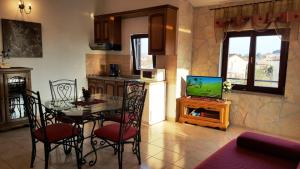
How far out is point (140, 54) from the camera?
530cm

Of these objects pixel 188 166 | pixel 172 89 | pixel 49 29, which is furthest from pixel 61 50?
pixel 188 166

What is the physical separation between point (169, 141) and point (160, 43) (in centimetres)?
185

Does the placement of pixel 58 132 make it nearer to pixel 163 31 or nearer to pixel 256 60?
pixel 163 31

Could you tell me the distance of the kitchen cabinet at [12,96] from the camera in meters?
3.80

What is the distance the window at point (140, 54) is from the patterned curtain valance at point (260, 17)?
1.56 metres

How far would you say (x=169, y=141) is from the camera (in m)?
3.58

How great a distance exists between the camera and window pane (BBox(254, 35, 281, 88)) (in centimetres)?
392

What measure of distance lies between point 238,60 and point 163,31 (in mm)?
1536

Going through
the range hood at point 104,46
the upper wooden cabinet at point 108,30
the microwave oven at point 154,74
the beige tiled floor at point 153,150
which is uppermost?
the upper wooden cabinet at point 108,30

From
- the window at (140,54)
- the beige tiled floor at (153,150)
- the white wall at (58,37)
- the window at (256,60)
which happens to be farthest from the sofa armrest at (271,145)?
the white wall at (58,37)

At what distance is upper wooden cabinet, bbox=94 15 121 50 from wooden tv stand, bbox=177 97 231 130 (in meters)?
2.08

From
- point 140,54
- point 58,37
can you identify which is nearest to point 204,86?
point 140,54

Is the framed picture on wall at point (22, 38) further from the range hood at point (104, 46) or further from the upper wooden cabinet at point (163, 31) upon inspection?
the upper wooden cabinet at point (163, 31)

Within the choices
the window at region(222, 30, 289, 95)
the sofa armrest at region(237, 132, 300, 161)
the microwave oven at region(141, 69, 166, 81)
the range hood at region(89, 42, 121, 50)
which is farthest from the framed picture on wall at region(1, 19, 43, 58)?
the sofa armrest at region(237, 132, 300, 161)
